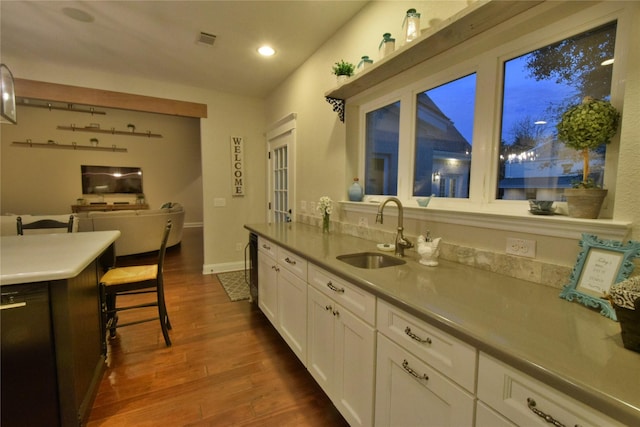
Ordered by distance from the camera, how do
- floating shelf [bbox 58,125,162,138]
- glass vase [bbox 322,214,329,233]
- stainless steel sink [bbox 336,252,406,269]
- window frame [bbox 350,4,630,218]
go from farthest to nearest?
floating shelf [bbox 58,125,162,138] → glass vase [bbox 322,214,329,233] → stainless steel sink [bbox 336,252,406,269] → window frame [bbox 350,4,630,218]

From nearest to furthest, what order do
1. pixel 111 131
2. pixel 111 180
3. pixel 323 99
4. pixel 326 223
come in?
pixel 326 223
pixel 323 99
pixel 111 131
pixel 111 180

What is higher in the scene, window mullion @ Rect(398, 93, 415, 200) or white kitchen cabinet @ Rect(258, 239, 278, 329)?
window mullion @ Rect(398, 93, 415, 200)

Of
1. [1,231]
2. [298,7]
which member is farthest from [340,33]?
[1,231]

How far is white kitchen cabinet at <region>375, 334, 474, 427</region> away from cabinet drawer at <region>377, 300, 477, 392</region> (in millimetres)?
30

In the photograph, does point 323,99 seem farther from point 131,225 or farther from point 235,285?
point 131,225

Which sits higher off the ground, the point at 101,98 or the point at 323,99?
the point at 101,98

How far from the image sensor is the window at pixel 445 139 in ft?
5.59

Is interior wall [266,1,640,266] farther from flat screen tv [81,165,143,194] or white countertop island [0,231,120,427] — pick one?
flat screen tv [81,165,143,194]

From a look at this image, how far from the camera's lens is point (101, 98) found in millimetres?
3645

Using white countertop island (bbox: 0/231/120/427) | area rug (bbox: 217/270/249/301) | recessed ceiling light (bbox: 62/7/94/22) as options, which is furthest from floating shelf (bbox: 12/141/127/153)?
white countertop island (bbox: 0/231/120/427)

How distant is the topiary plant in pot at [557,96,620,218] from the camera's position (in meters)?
1.05

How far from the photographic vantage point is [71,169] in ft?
24.1

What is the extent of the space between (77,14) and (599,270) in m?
3.87

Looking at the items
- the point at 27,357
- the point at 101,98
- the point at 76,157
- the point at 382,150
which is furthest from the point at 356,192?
the point at 76,157
